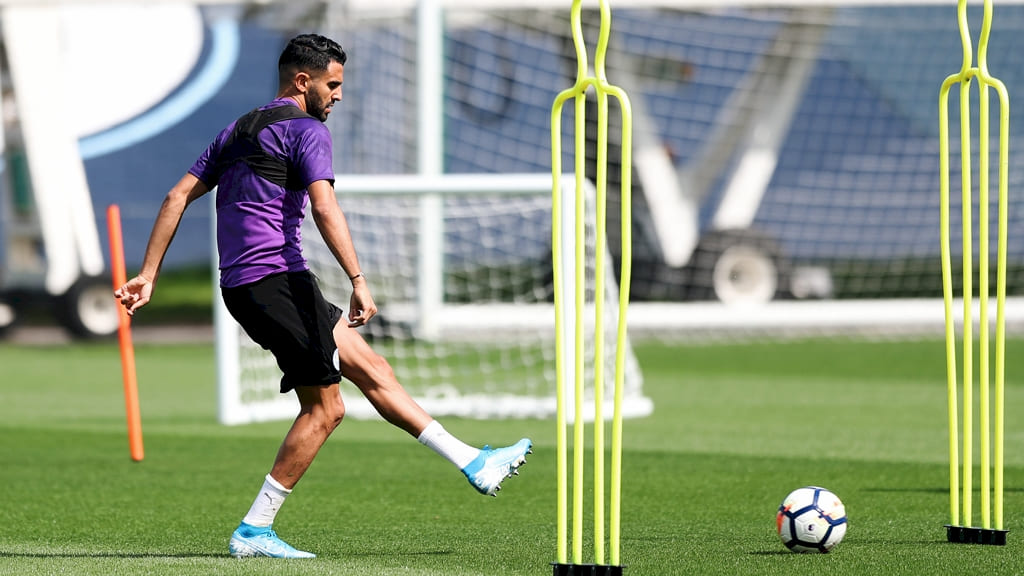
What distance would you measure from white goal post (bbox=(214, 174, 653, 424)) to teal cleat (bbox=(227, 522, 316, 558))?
489cm

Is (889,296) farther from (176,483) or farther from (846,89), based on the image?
(176,483)

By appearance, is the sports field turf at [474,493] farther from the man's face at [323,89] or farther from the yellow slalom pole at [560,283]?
the man's face at [323,89]

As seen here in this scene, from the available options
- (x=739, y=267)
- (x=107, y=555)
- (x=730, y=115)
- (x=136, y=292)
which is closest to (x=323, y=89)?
(x=136, y=292)

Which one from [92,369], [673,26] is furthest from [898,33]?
[92,369]

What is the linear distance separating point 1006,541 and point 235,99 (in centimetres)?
1798

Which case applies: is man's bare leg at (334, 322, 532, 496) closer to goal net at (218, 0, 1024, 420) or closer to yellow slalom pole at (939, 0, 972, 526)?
yellow slalom pole at (939, 0, 972, 526)

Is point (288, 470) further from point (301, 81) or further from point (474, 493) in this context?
point (474, 493)

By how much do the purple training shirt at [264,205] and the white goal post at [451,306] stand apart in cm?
486

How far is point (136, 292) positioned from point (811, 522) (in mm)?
2382

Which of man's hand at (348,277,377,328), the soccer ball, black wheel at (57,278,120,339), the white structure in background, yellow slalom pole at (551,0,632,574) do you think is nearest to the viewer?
yellow slalom pole at (551,0,632,574)

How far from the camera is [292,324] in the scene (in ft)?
16.1

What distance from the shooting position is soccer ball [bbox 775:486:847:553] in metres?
4.98

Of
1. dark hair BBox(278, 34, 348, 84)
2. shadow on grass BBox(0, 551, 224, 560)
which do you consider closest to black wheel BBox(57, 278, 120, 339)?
shadow on grass BBox(0, 551, 224, 560)

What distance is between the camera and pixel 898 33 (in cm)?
1950
